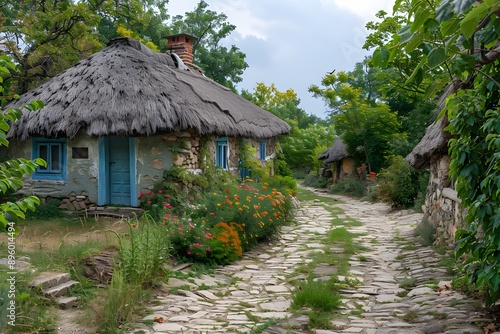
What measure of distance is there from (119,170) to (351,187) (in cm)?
1190

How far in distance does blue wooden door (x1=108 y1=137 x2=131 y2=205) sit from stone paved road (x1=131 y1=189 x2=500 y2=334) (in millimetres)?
3449

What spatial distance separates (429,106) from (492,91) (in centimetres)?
1372

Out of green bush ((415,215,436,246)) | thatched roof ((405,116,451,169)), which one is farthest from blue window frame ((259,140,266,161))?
green bush ((415,215,436,246))

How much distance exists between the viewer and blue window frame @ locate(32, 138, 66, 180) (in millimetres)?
10812

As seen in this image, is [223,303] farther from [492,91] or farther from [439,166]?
[439,166]

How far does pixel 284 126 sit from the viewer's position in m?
17.4

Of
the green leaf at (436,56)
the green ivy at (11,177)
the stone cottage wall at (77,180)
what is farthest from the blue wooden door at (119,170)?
the green leaf at (436,56)

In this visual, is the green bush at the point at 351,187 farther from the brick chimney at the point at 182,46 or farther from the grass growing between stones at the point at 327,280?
the brick chimney at the point at 182,46

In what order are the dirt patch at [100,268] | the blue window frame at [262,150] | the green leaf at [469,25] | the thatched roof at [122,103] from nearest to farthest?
the green leaf at [469,25] < the dirt patch at [100,268] < the thatched roof at [122,103] < the blue window frame at [262,150]

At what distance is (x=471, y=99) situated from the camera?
452 cm

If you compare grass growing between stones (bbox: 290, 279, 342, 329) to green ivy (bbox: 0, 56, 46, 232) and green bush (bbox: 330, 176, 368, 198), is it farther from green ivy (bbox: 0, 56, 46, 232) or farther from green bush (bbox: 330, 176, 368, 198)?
green bush (bbox: 330, 176, 368, 198)

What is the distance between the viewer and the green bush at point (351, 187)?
1945 centimetres

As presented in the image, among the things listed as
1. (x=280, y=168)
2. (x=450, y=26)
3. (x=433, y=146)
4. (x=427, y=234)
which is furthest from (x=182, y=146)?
(x=280, y=168)

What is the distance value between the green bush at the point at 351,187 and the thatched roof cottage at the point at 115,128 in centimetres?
918
